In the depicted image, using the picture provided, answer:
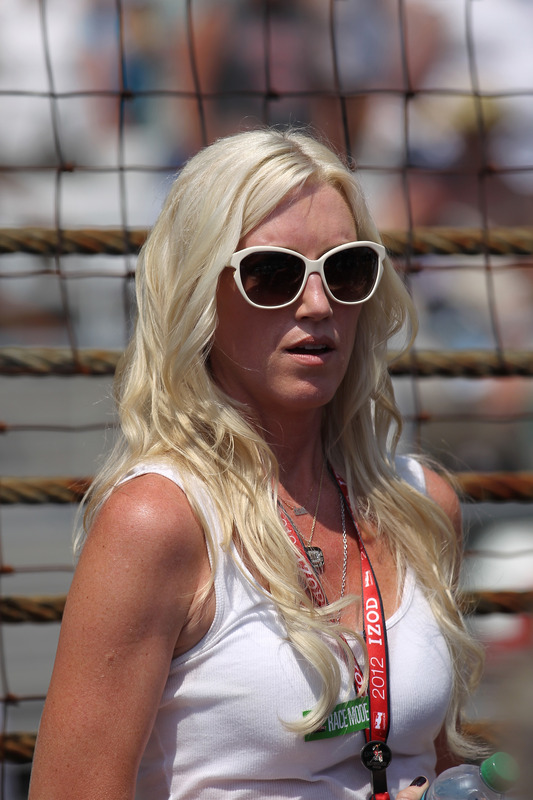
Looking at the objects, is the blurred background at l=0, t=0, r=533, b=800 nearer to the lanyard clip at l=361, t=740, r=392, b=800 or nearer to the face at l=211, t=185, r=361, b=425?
the face at l=211, t=185, r=361, b=425

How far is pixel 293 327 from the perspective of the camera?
5.32 ft

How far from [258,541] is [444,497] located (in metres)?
0.63

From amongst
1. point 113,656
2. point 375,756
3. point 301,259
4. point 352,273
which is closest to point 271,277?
point 301,259

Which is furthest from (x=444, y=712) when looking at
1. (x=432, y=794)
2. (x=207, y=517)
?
(x=207, y=517)

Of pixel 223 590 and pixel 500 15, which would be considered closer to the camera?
pixel 223 590

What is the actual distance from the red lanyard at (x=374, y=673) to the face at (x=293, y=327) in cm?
26

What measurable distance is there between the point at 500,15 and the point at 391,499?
A: 398 centimetres

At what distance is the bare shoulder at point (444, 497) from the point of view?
77.7 inches

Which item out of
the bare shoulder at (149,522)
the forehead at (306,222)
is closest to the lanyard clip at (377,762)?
the bare shoulder at (149,522)

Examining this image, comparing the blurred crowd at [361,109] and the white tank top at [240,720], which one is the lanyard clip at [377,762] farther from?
the blurred crowd at [361,109]

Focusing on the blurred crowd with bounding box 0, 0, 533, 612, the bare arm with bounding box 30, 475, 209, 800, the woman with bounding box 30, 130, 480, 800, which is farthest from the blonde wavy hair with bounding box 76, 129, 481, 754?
the blurred crowd with bounding box 0, 0, 533, 612

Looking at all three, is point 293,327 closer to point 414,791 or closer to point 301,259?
point 301,259

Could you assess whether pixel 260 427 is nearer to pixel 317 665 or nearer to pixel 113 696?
pixel 317 665

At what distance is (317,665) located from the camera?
1.42m
